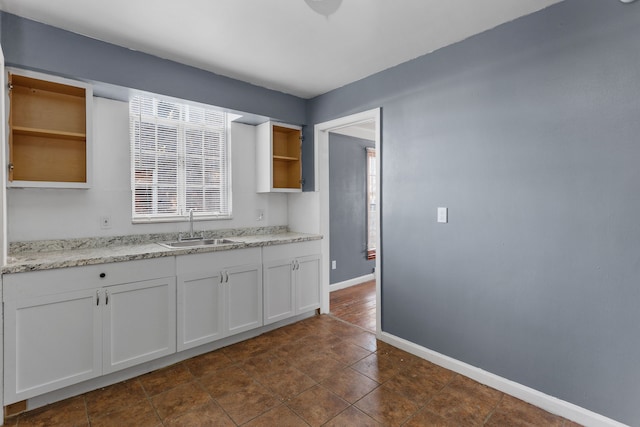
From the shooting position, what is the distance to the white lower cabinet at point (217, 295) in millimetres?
2531

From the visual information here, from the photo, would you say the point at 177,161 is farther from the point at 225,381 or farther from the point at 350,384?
the point at 350,384

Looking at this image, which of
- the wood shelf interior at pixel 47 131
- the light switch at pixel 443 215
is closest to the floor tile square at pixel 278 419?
the light switch at pixel 443 215

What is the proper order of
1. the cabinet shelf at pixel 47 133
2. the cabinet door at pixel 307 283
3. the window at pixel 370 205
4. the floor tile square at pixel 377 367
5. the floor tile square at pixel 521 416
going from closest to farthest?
the floor tile square at pixel 521 416 → the cabinet shelf at pixel 47 133 → the floor tile square at pixel 377 367 → the cabinet door at pixel 307 283 → the window at pixel 370 205

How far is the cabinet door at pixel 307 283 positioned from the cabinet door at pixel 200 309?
0.86 m

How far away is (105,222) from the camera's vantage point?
103 inches

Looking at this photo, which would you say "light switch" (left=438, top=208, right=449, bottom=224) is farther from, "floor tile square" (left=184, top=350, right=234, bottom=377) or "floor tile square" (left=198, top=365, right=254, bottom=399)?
"floor tile square" (left=184, top=350, right=234, bottom=377)

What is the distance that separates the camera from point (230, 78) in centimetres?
299

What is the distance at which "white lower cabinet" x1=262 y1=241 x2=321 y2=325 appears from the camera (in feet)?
10.1

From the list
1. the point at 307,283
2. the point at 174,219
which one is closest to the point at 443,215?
the point at 307,283

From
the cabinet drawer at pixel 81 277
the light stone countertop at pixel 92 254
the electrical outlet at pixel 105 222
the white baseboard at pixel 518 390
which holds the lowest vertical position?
the white baseboard at pixel 518 390

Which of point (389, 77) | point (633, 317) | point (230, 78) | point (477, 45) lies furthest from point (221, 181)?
point (633, 317)

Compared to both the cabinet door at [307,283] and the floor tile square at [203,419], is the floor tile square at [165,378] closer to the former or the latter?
the floor tile square at [203,419]

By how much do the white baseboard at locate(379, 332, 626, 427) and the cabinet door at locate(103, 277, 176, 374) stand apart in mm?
1934

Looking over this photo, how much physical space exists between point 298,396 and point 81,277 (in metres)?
1.63
